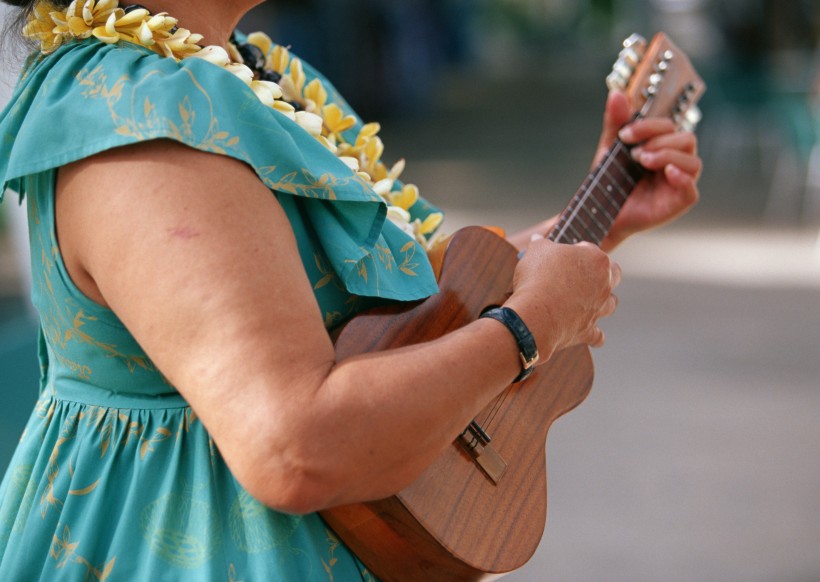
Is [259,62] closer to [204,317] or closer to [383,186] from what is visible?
[383,186]

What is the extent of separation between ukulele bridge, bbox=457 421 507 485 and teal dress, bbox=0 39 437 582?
18cm

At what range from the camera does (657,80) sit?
178 centimetres

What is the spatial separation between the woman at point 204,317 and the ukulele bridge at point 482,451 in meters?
0.16

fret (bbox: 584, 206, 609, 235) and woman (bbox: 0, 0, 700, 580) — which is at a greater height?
woman (bbox: 0, 0, 700, 580)

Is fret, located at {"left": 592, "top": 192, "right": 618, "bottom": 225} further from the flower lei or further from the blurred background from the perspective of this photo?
the blurred background

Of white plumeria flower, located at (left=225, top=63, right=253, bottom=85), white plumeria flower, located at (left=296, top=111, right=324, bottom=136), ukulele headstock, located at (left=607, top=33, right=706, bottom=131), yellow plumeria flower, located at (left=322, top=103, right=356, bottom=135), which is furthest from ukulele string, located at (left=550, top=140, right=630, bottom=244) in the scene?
white plumeria flower, located at (left=225, top=63, right=253, bottom=85)

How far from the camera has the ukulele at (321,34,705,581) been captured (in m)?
1.09

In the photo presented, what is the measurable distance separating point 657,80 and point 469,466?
0.91m

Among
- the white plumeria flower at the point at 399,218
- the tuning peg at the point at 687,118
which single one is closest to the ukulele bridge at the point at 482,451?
the white plumeria flower at the point at 399,218

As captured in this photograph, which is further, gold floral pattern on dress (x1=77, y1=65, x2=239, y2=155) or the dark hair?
the dark hair

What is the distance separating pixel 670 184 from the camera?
1.74 metres

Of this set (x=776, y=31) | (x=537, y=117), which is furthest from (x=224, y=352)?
(x=537, y=117)

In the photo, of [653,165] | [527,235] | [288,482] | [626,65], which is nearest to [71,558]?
[288,482]

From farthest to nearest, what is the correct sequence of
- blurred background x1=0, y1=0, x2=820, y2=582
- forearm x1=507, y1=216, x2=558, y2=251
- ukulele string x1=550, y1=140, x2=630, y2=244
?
blurred background x1=0, y1=0, x2=820, y2=582 < forearm x1=507, y1=216, x2=558, y2=251 < ukulele string x1=550, y1=140, x2=630, y2=244
